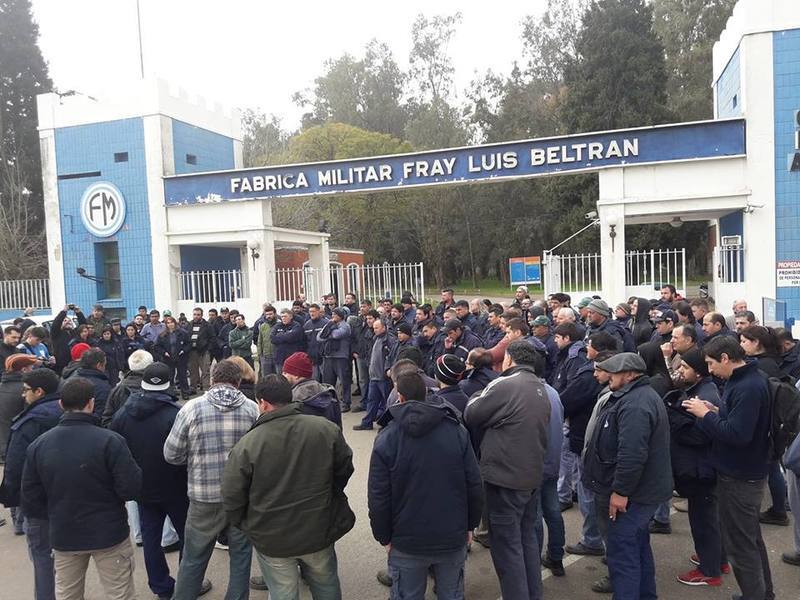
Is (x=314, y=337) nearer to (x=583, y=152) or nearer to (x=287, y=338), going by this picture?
(x=287, y=338)

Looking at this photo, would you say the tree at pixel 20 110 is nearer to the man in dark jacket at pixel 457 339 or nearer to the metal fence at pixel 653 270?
the metal fence at pixel 653 270

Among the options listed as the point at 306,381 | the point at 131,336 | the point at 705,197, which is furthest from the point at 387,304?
the point at 705,197

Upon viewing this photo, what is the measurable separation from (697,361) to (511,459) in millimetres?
1396

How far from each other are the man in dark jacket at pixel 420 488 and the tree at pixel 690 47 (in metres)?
29.6

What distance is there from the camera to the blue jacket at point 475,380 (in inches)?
173

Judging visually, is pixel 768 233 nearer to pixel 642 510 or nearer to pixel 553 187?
pixel 642 510

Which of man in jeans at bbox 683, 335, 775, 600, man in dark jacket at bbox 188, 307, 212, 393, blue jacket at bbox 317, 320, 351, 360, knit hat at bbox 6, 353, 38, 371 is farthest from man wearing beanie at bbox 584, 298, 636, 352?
man in dark jacket at bbox 188, 307, 212, 393

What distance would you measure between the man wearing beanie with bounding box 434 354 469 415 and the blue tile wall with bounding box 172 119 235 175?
13.7m

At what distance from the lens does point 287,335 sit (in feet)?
32.3

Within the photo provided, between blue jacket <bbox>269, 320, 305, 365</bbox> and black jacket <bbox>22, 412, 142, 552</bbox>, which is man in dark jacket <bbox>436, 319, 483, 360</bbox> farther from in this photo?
black jacket <bbox>22, 412, 142, 552</bbox>

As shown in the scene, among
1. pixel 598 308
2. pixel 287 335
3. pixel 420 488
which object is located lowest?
pixel 420 488

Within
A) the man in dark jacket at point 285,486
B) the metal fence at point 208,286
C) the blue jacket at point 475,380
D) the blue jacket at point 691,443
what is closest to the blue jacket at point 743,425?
the blue jacket at point 691,443

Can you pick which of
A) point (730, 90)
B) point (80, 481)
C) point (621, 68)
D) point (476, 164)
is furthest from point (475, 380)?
point (621, 68)

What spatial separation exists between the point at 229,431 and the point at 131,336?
25.4 ft
